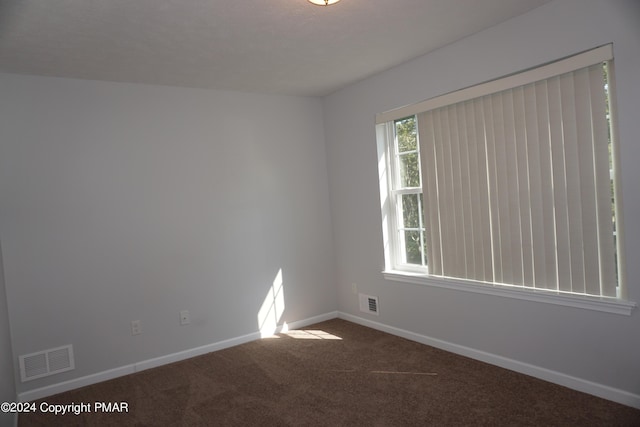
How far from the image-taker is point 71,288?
343 cm

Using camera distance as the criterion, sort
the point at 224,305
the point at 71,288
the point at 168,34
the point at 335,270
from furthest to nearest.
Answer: the point at 335,270 < the point at 224,305 < the point at 71,288 < the point at 168,34

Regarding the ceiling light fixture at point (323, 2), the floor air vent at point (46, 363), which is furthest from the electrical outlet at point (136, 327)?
the ceiling light fixture at point (323, 2)

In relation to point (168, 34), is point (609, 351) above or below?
below

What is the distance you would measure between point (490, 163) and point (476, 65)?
754 millimetres

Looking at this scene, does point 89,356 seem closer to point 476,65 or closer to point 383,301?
point 383,301

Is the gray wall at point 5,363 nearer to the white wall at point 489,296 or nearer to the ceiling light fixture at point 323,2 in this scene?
the ceiling light fixture at point 323,2

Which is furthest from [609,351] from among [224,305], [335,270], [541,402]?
[224,305]

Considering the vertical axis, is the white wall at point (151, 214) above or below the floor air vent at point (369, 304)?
above

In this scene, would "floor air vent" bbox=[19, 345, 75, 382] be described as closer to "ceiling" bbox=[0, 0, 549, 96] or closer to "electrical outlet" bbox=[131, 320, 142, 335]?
"electrical outlet" bbox=[131, 320, 142, 335]

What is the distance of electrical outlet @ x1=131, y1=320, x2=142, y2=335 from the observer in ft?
12.1

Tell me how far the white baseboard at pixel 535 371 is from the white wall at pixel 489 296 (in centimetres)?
3

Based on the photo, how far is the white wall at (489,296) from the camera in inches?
98.1

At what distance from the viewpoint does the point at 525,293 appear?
3037mm

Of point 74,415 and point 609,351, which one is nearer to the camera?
point 609,351
